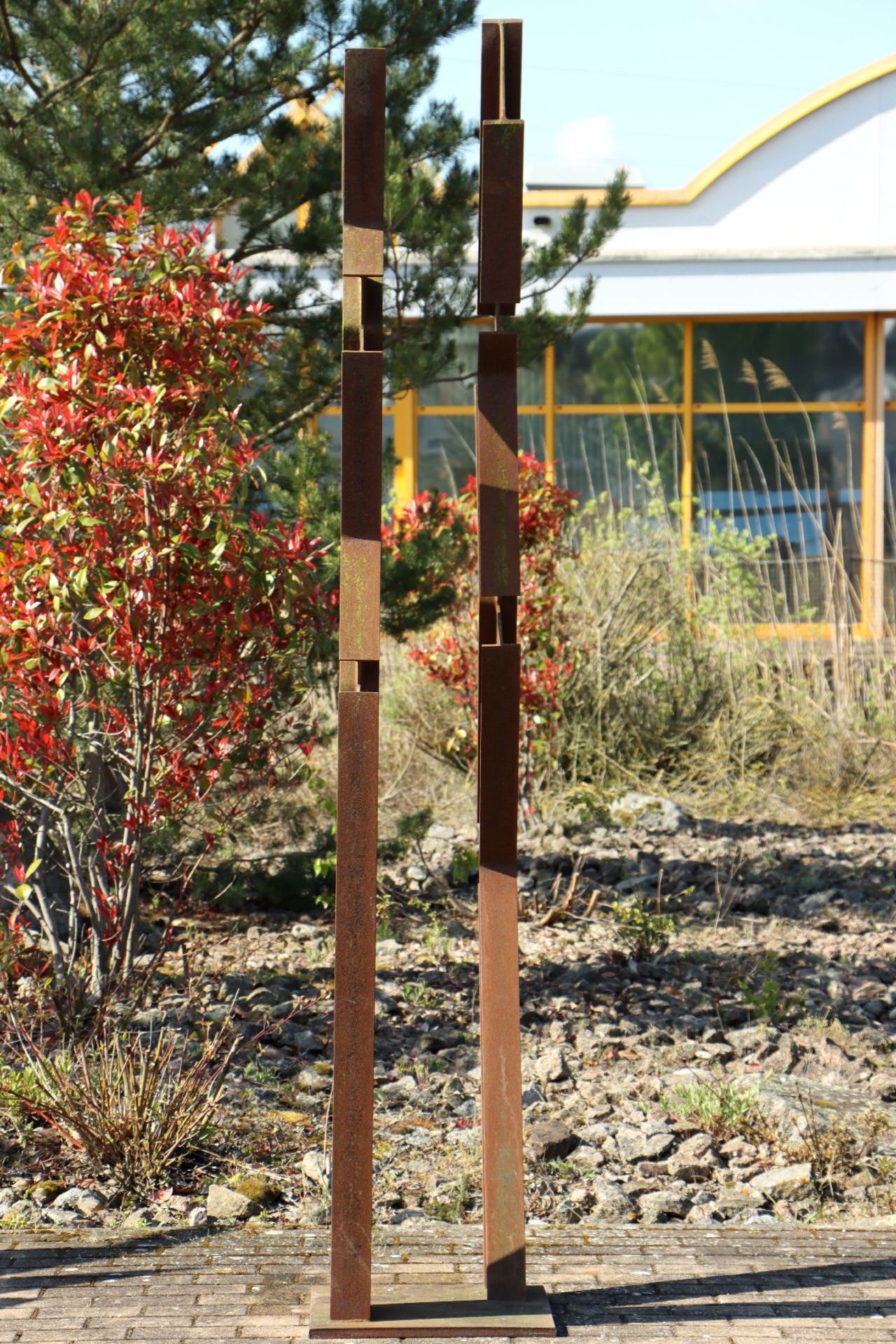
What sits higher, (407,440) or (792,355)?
(792,355)

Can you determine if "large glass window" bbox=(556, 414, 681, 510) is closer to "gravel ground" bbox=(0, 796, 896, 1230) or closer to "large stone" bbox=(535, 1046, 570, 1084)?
"gravel ground" bbox=(0, 796, 896, 1230)

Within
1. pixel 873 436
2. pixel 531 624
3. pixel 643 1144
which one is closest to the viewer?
pixel 643 1144

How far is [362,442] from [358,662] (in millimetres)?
406

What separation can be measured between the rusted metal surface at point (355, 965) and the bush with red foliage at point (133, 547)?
3.15ft

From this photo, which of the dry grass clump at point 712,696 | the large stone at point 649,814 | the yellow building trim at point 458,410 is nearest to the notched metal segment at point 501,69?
the large stone at point 649,814

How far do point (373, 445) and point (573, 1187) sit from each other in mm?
1783

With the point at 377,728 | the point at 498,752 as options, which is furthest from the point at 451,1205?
the point at 377,728

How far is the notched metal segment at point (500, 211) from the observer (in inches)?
104

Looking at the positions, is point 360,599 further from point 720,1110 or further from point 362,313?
point 720,1110

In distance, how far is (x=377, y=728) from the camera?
262cm

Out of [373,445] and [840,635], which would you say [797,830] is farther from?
[373,445]

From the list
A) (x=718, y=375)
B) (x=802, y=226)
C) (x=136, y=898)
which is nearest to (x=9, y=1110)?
(x=136, y=898)

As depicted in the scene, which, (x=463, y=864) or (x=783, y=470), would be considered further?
(x=783, y=470)

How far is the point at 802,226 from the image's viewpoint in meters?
14.1
